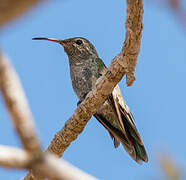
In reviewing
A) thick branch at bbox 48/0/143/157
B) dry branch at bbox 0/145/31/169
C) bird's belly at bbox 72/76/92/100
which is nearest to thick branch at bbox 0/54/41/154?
dry branch at bbox 0/145/31/169

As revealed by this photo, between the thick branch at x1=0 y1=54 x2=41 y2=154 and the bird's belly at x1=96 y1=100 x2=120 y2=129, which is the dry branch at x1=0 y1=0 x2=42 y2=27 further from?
the bird's belly at x1=96 y1=100 x2=120 y2=129

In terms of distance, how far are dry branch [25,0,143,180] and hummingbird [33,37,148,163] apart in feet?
2.18

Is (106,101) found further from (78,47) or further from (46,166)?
(46,166)

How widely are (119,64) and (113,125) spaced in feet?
5.71

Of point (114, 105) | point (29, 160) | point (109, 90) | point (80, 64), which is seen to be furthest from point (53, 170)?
point (80, 64)

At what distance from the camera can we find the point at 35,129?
46.7 inches

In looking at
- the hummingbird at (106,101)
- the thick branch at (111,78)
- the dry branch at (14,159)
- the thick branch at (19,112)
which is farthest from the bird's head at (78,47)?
the thick branch at (19,112)

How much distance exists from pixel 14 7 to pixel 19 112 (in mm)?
403

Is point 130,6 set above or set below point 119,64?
above

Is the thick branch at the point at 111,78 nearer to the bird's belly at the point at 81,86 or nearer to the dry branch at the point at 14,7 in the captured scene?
the bird's belly at the point at 81,86

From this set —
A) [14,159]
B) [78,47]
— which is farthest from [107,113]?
[14,159]

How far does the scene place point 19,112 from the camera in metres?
1.16

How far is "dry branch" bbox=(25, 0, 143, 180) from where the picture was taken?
334 cm

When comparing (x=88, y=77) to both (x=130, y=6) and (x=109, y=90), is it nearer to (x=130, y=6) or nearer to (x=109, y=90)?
(x=109, y=90)
